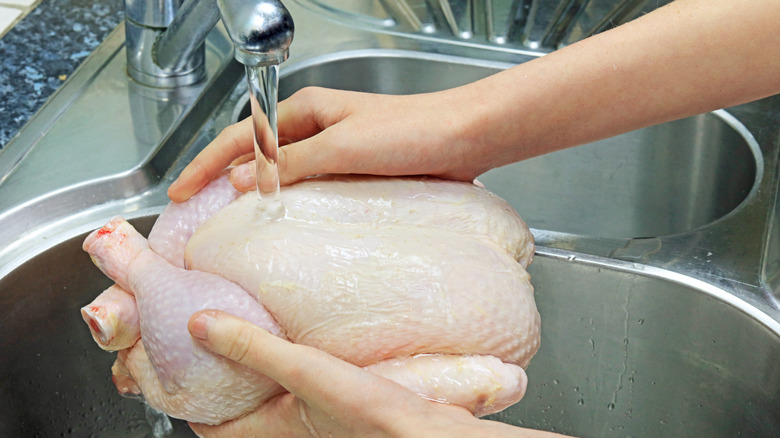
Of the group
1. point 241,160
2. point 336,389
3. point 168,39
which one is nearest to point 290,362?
point 336,389

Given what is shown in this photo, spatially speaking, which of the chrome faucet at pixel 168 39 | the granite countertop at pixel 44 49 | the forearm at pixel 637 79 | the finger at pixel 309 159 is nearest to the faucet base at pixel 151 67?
the chrome faucet at pixel 168 39

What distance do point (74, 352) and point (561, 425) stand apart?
0.76m

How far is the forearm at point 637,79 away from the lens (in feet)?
2.99

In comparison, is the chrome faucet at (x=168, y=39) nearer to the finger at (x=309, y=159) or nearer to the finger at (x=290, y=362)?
the finger at (x=309, y=159)

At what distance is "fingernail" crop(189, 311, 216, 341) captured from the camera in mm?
781

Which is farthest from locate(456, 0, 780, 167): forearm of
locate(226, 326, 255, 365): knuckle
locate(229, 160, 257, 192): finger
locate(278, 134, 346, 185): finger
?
locate(226, 326, 255, 365): knuckle

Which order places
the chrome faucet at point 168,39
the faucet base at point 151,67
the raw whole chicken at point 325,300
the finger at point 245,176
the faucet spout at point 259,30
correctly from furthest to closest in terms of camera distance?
the faucet base at point 151,67, the chrome faucet at point 168,39, the finger at point 245,176, the raw whole chicken at point 325,300, the faucet spout at point 259,30

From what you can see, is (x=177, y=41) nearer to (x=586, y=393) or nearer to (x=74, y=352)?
(x=74, y=352)

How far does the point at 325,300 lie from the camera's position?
838 millimetres

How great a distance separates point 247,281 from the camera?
849 millimetres

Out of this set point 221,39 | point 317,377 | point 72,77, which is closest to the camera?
point 317,377

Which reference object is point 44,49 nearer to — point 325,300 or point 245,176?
point 245,176

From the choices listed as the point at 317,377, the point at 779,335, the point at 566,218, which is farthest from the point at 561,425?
the point at 317,377

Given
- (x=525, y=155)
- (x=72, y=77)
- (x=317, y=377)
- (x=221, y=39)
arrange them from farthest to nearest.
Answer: (x=221, y=39) < (x=72, y=77) < (x=525, y=155) < (x=317, y=377)
